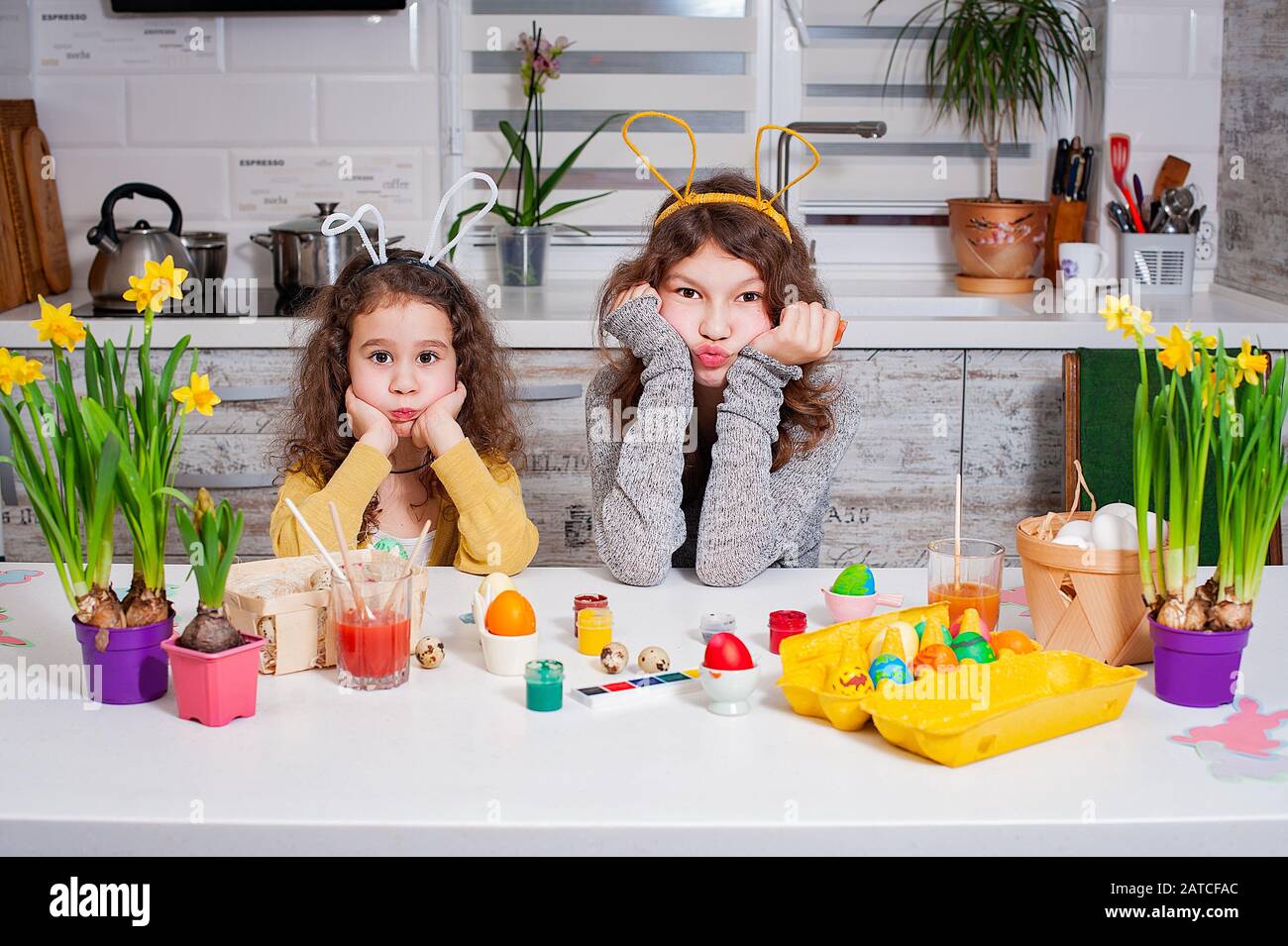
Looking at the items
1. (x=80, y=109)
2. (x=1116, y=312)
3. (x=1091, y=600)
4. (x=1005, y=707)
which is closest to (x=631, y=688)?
(x=1005, y=707)

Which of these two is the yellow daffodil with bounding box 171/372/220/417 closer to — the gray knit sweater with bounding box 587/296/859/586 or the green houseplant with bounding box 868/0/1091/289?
the gray knit sweater with bounding box 587/296/859/586

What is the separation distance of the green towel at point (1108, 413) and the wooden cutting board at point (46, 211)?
6.85 feet

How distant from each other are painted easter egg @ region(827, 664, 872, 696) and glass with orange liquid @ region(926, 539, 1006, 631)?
0.23 metres

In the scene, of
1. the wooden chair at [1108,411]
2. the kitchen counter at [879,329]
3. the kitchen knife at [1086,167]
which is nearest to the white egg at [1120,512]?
the wooden chair at [1108,411]

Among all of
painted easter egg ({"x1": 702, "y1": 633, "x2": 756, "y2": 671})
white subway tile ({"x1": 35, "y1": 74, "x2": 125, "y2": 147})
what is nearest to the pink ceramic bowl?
painted easter egg ({"x1": 702, "y1": 633, "x2": 756, "y2": 671})

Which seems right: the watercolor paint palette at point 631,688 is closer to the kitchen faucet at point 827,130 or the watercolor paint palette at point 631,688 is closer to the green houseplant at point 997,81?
the kitchen faucet at point 827,130

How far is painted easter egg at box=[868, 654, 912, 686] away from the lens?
1134 mm

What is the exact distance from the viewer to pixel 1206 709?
1.18 metres

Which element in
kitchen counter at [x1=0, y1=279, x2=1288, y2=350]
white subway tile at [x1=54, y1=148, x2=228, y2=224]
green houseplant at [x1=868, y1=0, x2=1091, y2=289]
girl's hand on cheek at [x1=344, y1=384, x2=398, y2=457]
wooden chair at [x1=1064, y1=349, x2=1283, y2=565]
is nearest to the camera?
girl's hand on cheek at [x1=344, y1=384, x2=398, y2=457]

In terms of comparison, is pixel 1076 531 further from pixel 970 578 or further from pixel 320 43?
pixel 320 43

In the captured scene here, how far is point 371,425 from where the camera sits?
5.67 feet
